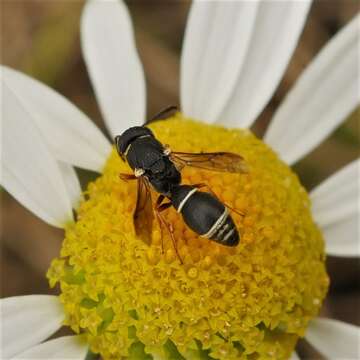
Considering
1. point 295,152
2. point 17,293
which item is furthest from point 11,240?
point 295,152

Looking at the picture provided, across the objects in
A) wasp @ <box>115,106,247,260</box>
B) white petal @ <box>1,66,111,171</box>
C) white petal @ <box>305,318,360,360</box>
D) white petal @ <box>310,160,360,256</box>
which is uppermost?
wasp @ <box>115,106,247,260</box>

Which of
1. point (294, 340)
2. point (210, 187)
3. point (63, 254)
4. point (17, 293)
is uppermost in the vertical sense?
point (210, 187)

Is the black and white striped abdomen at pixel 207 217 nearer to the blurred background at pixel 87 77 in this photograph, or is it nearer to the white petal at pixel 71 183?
the white petal at pixel 71 183

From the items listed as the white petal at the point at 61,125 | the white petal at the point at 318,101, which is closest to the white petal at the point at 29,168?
the white petal at the point at 61,125

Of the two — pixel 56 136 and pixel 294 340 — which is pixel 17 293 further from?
pixel 294 340

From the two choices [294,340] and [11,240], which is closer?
[294,340]

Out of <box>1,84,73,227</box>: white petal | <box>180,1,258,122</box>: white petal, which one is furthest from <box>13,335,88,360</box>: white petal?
<box>180,1,258,122</box>: white petal

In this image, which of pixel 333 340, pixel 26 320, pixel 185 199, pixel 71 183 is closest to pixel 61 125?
pixel 71 183

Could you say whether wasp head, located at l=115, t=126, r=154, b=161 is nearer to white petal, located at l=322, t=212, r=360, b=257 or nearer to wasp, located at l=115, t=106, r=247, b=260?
wasp, located at l=115, t=106, r=247, b=260

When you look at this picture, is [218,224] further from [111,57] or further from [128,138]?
[111,57]
